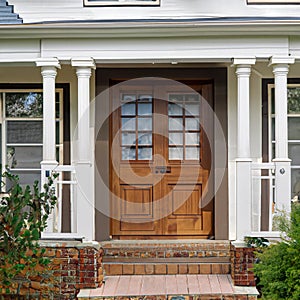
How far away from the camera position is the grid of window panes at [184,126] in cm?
755

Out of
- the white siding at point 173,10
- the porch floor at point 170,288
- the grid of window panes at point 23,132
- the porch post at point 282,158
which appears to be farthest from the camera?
the grid of window panes at point 23,132

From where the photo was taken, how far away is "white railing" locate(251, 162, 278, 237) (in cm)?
649

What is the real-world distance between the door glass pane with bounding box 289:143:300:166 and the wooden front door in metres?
1.12

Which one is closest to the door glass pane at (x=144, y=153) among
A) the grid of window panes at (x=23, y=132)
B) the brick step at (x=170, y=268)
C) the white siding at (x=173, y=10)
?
the grid of window panes at (x=23, y=132)

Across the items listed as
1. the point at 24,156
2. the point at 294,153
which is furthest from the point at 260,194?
the point at 24,156

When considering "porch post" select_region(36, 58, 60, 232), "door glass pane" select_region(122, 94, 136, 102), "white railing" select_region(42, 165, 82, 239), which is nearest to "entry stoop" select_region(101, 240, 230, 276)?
"white railing" select_region(42, 165, 82, 239)

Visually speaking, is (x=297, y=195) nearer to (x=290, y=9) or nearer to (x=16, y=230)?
(x=290, y=9)

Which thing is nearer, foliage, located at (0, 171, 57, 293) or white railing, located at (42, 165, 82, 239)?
foliage, located at (0, 171, 57, 293)

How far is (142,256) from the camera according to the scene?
692 centimetres

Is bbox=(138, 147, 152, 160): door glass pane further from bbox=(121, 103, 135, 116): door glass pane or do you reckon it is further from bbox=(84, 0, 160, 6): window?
bbox=(84, 0, 160, 6): window

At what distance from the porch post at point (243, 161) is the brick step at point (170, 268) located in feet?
2.12

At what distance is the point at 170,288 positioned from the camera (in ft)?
20.7

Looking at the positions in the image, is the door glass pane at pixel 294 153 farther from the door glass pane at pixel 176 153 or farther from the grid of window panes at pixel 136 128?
the grid of window panes at pixel 136 128

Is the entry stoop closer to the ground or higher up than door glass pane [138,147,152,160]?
closer to the ground
